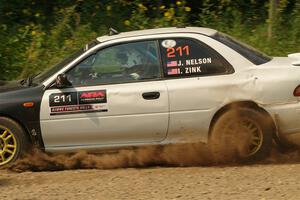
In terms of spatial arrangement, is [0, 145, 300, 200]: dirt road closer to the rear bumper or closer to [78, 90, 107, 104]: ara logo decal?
the rear bumper

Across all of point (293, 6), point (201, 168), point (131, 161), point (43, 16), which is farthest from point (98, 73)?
point (293, 6)

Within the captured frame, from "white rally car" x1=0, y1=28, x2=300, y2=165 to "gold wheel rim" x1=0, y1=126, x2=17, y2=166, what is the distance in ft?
0.04

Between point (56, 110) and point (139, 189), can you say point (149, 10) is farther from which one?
point (139, 189)

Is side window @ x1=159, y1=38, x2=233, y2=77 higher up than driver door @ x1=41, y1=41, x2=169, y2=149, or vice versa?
side window @ x1=159, y1=38, x2=233, y2=77

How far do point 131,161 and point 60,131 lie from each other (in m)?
0.89

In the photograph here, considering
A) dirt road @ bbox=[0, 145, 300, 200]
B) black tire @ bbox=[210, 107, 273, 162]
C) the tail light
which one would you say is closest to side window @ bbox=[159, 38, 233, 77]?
black tire @ bbox=[210, 107, 273, 162]

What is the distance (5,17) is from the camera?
525 inches

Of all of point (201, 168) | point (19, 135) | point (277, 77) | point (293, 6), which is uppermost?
point (293, 6)

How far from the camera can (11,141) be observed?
7.07m

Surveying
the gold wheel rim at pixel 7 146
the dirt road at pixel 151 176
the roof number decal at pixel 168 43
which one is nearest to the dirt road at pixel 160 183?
the dirt road at pixel 151 176

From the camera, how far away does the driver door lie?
6.88 m

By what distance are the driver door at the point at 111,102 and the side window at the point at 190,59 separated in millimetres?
119

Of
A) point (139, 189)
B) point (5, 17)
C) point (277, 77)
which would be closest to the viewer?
point (139, 189)

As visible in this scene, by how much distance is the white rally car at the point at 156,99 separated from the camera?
6855mm
